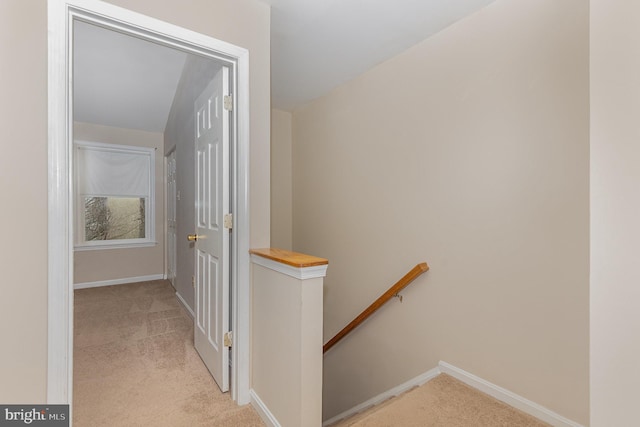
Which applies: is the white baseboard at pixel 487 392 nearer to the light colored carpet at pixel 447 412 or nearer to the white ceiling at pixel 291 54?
the light colored carpet at pixel 447 412

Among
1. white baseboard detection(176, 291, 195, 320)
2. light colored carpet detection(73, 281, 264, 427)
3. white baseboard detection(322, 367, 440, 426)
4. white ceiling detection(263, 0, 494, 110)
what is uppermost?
white ceiling detection(263, 0, 494, 110)

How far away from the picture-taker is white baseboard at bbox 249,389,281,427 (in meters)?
1.54

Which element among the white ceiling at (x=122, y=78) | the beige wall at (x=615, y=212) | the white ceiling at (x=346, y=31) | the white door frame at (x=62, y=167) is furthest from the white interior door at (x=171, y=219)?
the beige wall at (x=615, y=212)

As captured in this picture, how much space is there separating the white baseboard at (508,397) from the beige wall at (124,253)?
4531 mm

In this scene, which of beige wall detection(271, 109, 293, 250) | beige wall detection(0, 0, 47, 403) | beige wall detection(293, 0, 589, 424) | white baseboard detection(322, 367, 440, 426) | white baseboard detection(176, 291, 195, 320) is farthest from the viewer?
beige wall detection(271, 109, 293, 250)

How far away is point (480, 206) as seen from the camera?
1843mm

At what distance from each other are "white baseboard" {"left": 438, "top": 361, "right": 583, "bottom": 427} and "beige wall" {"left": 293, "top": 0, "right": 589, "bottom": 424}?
0.04 m

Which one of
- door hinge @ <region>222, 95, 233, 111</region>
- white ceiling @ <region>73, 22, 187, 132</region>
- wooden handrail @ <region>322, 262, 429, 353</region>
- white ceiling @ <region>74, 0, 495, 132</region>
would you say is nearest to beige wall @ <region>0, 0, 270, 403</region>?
door hinge @ <region>222, 95, 233, 111</region>

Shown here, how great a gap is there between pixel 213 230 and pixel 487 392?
6.63 feet

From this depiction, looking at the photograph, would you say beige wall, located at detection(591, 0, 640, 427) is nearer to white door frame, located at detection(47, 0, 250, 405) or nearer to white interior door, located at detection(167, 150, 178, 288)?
white door frame, located at detection(47, 0, 250, 405)

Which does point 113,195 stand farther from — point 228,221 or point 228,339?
point 228,339

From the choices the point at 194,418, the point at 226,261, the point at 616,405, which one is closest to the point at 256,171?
the point at 226,261

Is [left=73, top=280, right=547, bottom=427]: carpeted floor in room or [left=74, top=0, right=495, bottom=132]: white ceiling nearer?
[left=73, top=280, right=547, bottom=427]: carpeted floor in room

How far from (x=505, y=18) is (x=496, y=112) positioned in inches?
21.7
